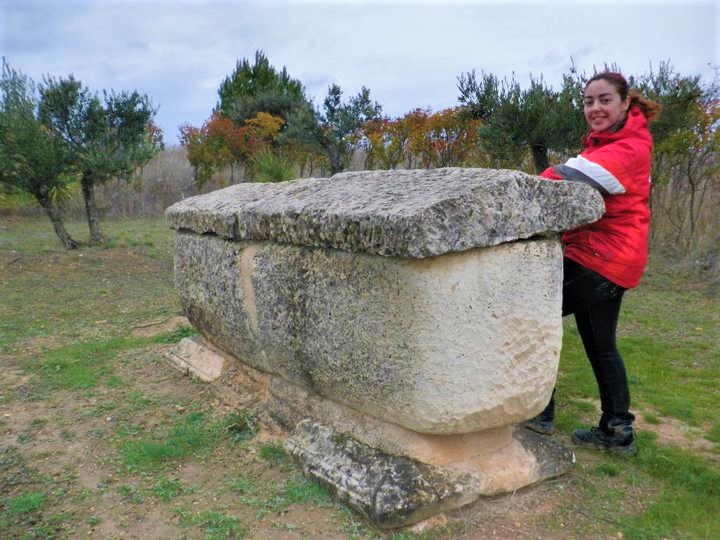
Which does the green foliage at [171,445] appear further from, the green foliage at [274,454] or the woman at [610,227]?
the woman at [610,227]

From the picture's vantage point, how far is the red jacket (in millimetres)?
2473

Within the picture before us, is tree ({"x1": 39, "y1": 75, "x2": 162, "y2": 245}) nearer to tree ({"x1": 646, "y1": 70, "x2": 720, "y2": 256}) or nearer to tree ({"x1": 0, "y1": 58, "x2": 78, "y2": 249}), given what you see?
tree ({"x1": 0, "y1": 58, "x2": 78, "y2": 249})

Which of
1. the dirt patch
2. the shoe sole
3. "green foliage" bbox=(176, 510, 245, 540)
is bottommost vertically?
the dirt patch

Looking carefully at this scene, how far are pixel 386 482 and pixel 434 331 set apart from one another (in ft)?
2.09

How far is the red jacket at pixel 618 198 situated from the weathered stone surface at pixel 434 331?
1.06 feet

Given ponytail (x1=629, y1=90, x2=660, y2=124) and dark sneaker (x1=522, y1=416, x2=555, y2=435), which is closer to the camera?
ponytail (x1=629, y1=90, x2=660, y2=124)

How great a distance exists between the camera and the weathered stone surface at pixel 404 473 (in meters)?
2.25

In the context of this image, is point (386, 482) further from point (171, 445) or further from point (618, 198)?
point (618, 198)

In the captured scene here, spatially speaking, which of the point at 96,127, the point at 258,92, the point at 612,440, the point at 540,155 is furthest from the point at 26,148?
the point at 258,92

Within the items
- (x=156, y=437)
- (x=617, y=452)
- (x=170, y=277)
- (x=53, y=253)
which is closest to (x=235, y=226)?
(x=156, y=437)

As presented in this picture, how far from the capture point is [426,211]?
201cm

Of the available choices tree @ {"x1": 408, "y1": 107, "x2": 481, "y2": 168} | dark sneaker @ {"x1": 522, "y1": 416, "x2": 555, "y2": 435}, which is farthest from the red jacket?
tree @ {"x1": 408, "y1": 107, "x2": 481, "y2": 168}

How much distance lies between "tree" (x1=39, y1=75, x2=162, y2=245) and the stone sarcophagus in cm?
762

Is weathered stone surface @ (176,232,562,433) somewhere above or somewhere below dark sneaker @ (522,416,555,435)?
above
